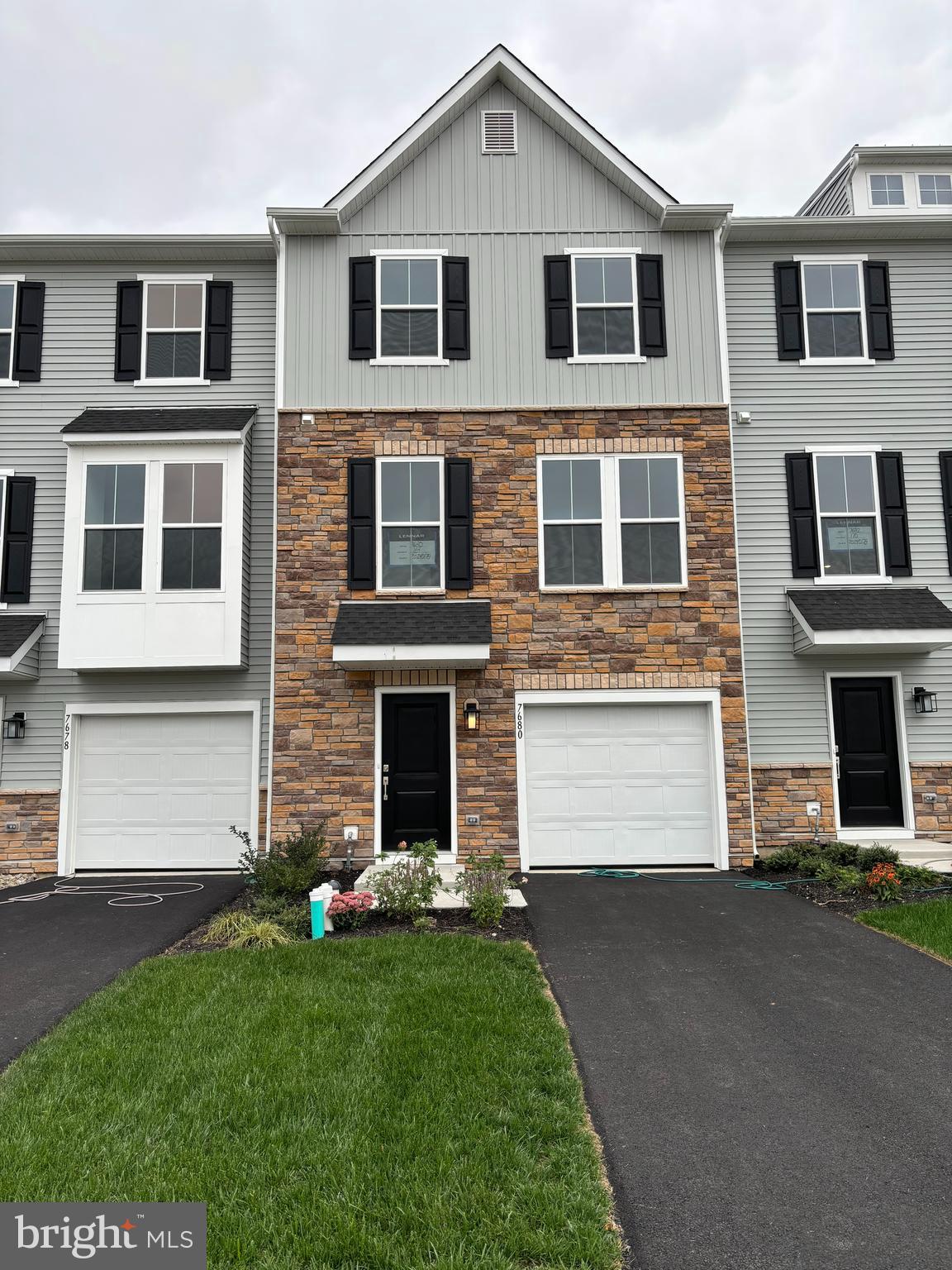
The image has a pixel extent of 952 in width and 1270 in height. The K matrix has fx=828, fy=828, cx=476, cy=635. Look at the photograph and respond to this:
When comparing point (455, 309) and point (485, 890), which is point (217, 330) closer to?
point (455, 309)

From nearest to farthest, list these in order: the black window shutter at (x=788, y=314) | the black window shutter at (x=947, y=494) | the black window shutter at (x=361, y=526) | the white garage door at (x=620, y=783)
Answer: the white garage door at (x=620, y=783), the black window shutter at (x=361, y=526), the black window shutter at (x=947, y=494), the black window shutter at (x=788, y=314)

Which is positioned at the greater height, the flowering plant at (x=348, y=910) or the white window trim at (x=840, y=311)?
the white window trim at (x=840, y=311)

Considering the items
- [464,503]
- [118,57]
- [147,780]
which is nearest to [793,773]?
[464,503]

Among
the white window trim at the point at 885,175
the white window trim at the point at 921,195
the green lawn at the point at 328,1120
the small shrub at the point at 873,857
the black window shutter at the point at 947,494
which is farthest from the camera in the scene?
the white window trim at the point at 921,195

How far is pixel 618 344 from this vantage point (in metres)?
11.2

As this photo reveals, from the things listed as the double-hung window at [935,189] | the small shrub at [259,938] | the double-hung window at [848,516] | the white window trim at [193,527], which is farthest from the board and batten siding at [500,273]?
the small shrub at [259,938]

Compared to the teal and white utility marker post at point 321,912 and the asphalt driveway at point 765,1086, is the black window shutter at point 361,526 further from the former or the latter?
the asphalt driveway at point 765,1086

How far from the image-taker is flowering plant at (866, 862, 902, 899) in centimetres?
824

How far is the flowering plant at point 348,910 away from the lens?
736cm

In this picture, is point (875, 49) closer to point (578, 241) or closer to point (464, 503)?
point (578, 241)

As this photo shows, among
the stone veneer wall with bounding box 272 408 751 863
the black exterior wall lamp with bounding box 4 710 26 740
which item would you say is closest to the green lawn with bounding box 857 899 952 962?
the stone veneer wall with bounding box 272 408 751 863

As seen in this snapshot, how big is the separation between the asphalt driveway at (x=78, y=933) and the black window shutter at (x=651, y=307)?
872 centimetres

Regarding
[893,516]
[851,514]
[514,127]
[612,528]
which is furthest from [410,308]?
[893,516]

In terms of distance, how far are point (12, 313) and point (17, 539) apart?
332 centimetres
